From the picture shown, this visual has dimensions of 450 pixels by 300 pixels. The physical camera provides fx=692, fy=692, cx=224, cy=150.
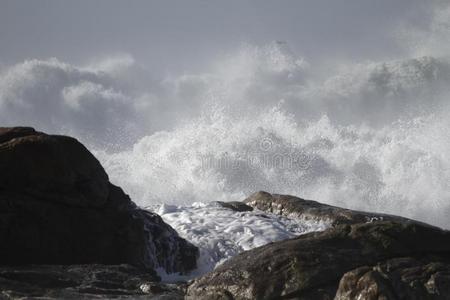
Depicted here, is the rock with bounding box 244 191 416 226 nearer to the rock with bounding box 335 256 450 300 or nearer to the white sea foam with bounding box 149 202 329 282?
the white sea foam with bounding box 149 202 329 282

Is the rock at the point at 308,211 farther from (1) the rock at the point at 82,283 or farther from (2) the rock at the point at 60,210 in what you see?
(1) the rock at the point at 82,283

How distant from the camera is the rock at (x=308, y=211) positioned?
14720mm

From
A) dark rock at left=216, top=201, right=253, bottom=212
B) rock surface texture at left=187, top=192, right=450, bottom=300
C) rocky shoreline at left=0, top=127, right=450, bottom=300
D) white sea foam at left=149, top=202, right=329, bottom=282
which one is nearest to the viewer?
rock surface texture at left=187, top=192, right=450, bottom=300

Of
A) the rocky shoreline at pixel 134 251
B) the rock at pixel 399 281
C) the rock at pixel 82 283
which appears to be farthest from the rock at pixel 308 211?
the rock at pixel 399 281

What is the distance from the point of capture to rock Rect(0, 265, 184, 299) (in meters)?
7.81

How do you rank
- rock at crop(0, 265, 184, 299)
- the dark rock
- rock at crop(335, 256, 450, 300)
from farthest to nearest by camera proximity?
the dark rock < rock at crop(0, 265, 184, 299) < rock at crop(335, 256, 450, 300)

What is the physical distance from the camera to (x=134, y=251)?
443 inches

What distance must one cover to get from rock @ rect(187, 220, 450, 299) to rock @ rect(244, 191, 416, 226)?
6.10m

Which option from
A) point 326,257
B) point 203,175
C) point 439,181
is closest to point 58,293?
point 326,257

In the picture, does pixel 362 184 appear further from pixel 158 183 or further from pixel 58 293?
pixel 58 293

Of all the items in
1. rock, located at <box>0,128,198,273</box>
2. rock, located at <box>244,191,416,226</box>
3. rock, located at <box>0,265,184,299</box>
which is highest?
rock, located at <box>244,191,416,226</box>

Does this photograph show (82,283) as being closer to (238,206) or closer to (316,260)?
(316,260)

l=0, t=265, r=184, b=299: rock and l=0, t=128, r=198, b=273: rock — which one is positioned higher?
l=0, t=128, r=198, b=273: rock

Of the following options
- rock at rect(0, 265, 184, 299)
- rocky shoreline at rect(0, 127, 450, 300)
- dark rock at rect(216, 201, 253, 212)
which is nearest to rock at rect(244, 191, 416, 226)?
rocky shoreline at rect(0, 127, 450, 300)
